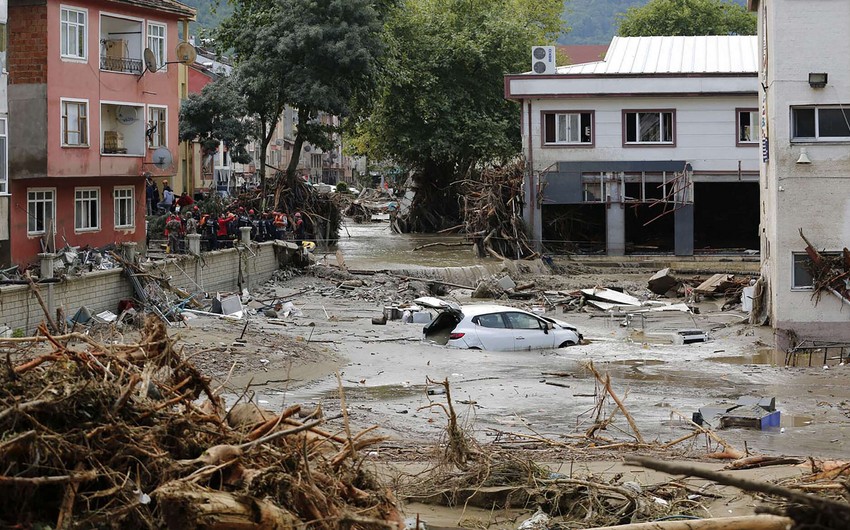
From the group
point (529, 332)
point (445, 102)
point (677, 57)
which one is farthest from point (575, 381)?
point (445, 102)

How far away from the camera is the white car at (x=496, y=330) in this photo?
2416 centimetres

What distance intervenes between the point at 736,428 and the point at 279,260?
23.0 metres

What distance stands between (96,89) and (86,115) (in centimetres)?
87

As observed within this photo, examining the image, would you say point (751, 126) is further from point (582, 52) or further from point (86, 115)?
point (582, 52)

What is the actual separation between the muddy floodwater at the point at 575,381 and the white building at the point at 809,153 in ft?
4.91

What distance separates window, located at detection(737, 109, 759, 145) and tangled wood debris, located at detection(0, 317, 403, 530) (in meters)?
35.2

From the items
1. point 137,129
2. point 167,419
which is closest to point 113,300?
point 137,129

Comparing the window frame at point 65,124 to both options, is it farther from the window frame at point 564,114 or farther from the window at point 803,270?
the window at point 803,270

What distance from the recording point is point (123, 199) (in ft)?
122

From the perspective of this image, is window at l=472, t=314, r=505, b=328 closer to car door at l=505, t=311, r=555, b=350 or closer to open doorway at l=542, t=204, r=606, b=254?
car door at l=505, t=311, r=555, b=350

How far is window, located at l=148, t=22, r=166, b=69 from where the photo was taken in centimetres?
3606

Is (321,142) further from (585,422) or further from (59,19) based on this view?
(585,422)

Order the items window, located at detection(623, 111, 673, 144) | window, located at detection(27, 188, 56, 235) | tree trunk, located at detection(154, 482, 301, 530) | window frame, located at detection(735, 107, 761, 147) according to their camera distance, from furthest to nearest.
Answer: window, located at detection(623, 111, 673, 144)
window frame, located at detection(735, 107, 761, 147)
window, located at detection(27, 188, 56, 235)
tree trunk, located at detection(154, 482, 301, 530)

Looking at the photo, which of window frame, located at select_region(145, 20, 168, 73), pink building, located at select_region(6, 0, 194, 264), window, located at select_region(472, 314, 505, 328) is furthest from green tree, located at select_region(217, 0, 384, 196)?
window, located at select_region(472, 314, 505, 328)
